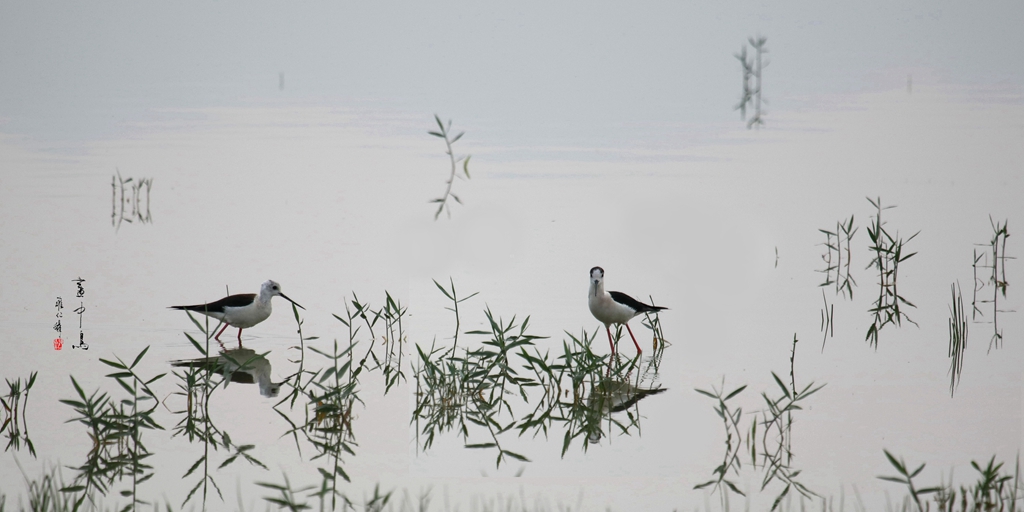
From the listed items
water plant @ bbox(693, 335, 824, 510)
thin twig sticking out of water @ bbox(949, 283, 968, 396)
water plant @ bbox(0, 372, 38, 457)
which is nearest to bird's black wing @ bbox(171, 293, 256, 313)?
water plant @ bbox(0, 372, 38, 457)

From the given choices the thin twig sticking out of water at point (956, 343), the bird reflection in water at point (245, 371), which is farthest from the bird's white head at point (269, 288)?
the thin twig sticking out of water at point (956, 343)

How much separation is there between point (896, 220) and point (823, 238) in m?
1.23

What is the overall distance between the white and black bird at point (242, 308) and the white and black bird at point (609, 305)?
8.36 ft

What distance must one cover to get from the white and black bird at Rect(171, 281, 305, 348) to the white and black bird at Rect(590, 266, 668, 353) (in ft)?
8.36

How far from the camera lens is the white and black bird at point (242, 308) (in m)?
10.3

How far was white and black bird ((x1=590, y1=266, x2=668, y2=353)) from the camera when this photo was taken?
998 centimetres

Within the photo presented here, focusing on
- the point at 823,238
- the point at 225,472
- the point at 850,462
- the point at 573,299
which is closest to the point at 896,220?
the point at 823,238

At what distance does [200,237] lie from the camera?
1388 centimetres

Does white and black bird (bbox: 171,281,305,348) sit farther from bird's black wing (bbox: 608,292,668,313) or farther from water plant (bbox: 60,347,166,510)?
water plant (bbox: 60,347,166,510)

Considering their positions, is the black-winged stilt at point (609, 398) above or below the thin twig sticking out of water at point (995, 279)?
below

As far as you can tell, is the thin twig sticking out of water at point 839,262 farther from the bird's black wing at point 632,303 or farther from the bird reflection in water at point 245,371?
the bird reflection in water at point 245,371

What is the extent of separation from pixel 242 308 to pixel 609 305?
10.2 feet

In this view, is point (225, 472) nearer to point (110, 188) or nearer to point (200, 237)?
point (200, 237)

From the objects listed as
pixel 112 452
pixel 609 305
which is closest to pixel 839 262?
pixel 609 305
